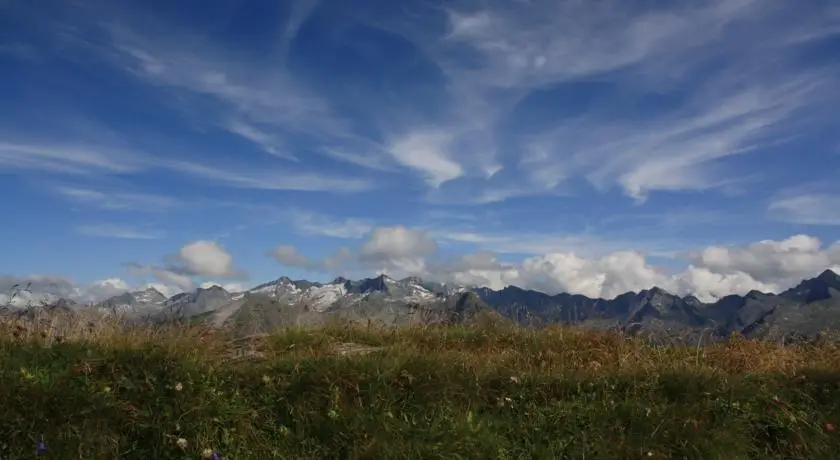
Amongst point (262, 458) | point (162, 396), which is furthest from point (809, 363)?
point (162, 396)

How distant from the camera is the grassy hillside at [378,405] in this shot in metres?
6.55

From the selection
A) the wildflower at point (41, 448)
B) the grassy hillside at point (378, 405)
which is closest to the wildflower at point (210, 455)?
the grassy hillside at point (378, 405)

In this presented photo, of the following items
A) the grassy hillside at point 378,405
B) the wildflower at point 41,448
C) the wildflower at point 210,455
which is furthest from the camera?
the grassy hillside at point 378,405

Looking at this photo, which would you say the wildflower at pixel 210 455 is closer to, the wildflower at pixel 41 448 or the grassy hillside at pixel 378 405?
the grassy hillside at pixel 378 405

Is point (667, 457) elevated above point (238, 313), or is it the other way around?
point (238, 313)

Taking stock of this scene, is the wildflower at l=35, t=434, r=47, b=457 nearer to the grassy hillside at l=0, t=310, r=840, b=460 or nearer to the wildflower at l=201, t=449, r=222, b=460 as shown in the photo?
the grassy hillside at l=0, t=310, r=840, b=460

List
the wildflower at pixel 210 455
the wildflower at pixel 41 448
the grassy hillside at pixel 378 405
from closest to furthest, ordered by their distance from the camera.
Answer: the wildflower at pixel 41 448, the wildflower at pixel 210 455, the grassy hillside at pixel 378 405

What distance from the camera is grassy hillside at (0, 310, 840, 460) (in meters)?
6.55

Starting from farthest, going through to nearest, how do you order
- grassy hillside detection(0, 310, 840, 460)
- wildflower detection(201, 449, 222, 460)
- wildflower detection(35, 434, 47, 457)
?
grassy hillside detection(0, 310, 840, 460), wildflower detection(201, 449, 222, 460), wildflower detection(35, 434, 47, 457)

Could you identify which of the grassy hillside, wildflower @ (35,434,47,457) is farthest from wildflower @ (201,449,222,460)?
wildflower @ (35,434,47,457)

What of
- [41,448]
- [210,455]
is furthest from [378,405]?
[41,448]

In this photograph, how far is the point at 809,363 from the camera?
1006 cm

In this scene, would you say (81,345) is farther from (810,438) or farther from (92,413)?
(810,438)

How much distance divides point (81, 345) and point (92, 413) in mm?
1864
